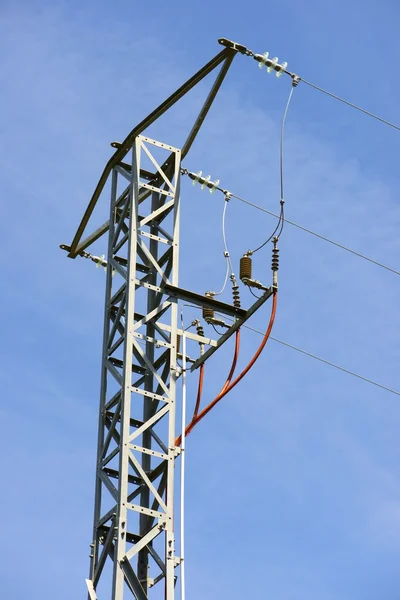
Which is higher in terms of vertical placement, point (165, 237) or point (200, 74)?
point (200, 74)

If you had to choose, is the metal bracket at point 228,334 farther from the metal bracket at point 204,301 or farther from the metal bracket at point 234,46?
the metal bracket at point 234,46

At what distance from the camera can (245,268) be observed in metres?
15.3

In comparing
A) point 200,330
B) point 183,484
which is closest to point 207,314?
point 200,330

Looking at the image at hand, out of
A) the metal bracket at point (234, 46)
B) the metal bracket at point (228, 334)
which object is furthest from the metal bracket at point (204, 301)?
the metal bracket at point (234, 46)

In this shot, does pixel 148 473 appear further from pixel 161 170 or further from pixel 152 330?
pixel 161 170

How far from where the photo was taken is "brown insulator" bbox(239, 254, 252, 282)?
1519cm

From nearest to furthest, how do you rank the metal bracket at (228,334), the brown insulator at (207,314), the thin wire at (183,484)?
the thin wire at (183,484), the metal bracket at (228,334), the brown insulator at (207,314)

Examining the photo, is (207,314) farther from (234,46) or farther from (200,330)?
(234,46)

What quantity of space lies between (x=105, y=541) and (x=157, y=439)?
1.24 meters

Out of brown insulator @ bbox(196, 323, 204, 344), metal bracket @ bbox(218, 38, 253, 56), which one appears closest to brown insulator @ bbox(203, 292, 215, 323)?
brown insulator @ bbox(196, 323, 204, 344)

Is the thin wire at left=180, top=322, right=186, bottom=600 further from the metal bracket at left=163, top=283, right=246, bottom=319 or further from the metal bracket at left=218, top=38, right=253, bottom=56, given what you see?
the metal bracket at left=218, top=38, right=253, bottom=56

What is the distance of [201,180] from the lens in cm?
1622

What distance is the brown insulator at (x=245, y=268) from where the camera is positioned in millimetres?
15188

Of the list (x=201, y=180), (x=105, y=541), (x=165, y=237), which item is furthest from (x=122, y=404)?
(x=201, y=180)
